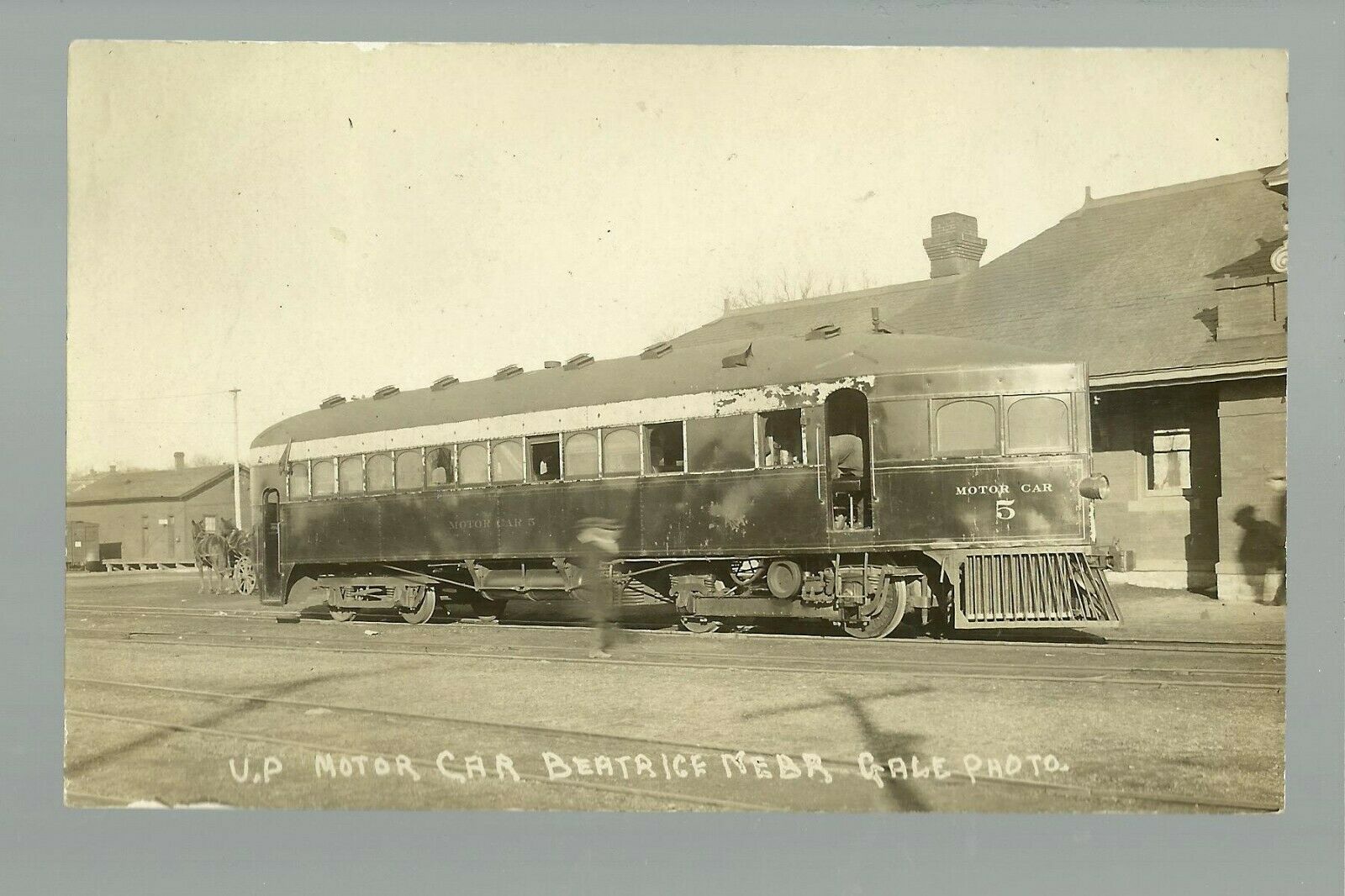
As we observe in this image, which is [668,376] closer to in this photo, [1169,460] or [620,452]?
[620,452]

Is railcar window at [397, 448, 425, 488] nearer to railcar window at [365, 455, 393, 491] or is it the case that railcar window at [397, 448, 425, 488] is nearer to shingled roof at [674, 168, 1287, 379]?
railcar window at [365, 455, 393, 491]

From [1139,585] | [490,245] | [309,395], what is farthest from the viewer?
[1139,585]

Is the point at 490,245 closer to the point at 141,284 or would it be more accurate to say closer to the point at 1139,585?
the point at 141,284

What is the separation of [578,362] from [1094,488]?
5495mm

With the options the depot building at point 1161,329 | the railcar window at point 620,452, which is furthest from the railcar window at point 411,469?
the depot building at point 1161,329

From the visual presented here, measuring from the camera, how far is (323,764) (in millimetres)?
9281

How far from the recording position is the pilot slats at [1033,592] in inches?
419

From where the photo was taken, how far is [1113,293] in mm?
13656

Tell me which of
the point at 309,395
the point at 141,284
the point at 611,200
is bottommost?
the point at 309,395

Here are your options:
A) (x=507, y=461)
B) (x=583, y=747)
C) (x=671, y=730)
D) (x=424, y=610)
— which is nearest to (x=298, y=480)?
(x=424, y=610)

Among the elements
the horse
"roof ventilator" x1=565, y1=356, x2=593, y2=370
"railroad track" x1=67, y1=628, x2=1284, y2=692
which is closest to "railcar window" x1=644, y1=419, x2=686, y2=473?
"roof ventilator" x1=565, y1=356, x2=593, y2=370

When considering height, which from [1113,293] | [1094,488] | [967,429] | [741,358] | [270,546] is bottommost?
[270,546]

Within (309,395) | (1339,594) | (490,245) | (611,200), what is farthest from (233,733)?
(1339,594)

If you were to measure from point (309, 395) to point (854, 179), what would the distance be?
6.03m
